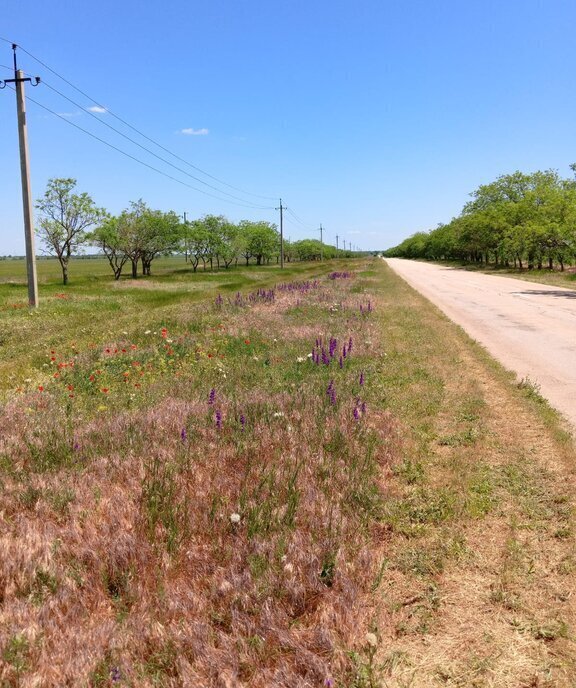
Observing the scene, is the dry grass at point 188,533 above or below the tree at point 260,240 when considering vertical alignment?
below

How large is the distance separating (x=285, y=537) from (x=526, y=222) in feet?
191

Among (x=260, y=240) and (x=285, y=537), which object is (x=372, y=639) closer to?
(x=285, y=537)

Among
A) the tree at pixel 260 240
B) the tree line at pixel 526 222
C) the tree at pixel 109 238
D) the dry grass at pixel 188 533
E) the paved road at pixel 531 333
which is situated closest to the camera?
the dry grass at pixel 188 533

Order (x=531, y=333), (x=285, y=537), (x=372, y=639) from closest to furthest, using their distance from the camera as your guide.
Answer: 1. (x=372, y=639)
2. (x=285, y=537)
3. (x=531, y=333)

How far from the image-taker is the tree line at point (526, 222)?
40188 mm

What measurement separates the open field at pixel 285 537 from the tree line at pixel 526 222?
115 ft

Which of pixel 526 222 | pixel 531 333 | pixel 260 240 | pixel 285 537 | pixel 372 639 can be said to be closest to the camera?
pixel 372 639

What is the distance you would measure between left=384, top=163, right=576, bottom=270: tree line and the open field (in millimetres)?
35195

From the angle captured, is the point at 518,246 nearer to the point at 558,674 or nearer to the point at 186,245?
the point at 186,245

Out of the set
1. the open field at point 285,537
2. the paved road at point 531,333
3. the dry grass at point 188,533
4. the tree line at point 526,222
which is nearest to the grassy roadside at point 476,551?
the open field at point 285,537

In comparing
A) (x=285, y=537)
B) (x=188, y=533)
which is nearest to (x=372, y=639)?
(x=285, y=537)

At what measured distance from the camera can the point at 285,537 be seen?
10.9 ft

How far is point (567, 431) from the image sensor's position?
228 inches

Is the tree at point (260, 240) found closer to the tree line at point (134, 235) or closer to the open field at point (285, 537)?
the tree line at point (134, 235)
